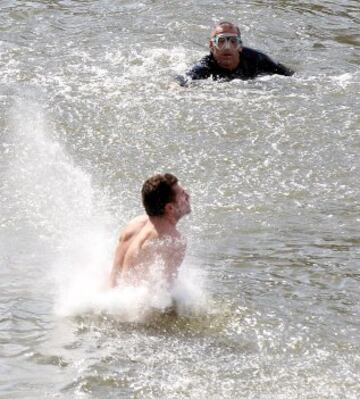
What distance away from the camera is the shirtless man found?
6.50 meters

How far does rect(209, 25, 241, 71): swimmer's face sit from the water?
0.27m

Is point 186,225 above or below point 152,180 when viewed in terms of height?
below

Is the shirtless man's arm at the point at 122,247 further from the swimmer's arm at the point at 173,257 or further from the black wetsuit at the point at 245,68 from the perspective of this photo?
the black wetsuit at the point at 245,68

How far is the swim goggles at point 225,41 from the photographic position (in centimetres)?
1174

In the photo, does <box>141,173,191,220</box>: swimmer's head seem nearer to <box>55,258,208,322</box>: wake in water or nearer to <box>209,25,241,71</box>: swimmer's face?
<box>55,258,208,322</box>: wake in water

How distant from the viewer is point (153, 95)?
37.5 feet

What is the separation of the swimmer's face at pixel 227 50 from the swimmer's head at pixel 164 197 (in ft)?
17.9

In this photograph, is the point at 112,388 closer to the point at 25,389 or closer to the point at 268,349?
the point at 25,389

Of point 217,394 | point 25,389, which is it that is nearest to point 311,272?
point 217,394

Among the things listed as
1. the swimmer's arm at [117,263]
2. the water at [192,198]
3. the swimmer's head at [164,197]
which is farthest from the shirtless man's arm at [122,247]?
the swimmer's head at [164,197]

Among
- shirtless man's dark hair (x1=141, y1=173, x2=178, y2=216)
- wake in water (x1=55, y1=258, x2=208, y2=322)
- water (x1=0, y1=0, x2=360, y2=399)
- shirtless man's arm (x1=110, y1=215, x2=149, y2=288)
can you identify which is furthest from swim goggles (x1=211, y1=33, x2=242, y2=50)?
shirtless man's dark hair (x1=141, y1=173, x2=178, y2=216)

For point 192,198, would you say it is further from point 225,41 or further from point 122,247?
point 225,41

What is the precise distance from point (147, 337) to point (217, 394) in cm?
→ 93

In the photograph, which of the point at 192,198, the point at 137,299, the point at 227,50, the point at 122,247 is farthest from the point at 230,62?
the point at 137,299
